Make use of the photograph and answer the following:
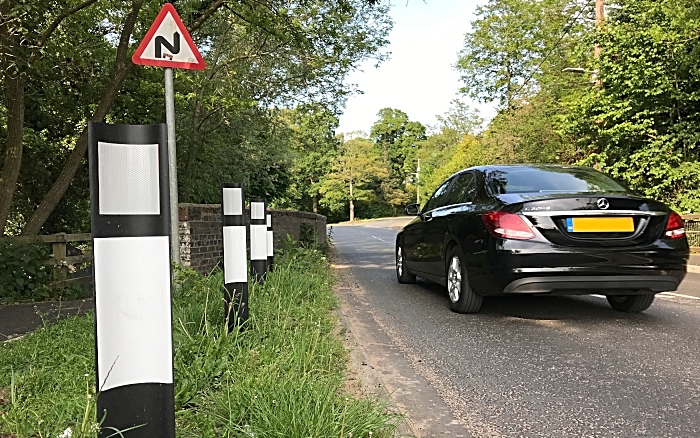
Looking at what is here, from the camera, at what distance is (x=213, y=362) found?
2988mm

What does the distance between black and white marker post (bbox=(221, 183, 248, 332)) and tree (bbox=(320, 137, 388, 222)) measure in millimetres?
71716

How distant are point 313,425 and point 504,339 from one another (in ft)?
9.00

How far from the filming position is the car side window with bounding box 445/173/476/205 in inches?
233

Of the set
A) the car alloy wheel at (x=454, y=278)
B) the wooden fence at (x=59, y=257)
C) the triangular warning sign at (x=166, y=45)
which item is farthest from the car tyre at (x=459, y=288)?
the wooden fence at (x=59, y=257)

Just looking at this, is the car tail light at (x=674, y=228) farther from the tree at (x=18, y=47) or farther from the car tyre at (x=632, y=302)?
the tree at (x=18, y=47)

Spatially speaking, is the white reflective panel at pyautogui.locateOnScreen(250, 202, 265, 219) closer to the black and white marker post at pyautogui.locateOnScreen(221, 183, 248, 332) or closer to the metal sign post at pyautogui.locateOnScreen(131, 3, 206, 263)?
the metal sign post at pyautogui.locateOnScreen(131, 3, 206, 263)

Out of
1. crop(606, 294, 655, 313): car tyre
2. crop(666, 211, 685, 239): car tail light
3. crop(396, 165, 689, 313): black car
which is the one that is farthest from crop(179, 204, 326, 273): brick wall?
crop(666, 211, 685, 239): car tail light

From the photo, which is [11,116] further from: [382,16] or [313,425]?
[382,16]

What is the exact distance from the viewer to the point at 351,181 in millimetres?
76750

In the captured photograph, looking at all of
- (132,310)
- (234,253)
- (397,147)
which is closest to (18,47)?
(234,253)

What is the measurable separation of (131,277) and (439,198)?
567cm

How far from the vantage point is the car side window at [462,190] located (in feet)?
19.4

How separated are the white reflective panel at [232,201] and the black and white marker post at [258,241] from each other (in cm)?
157

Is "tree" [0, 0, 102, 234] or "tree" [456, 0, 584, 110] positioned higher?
"tree" [456, 0, 584, 110]
